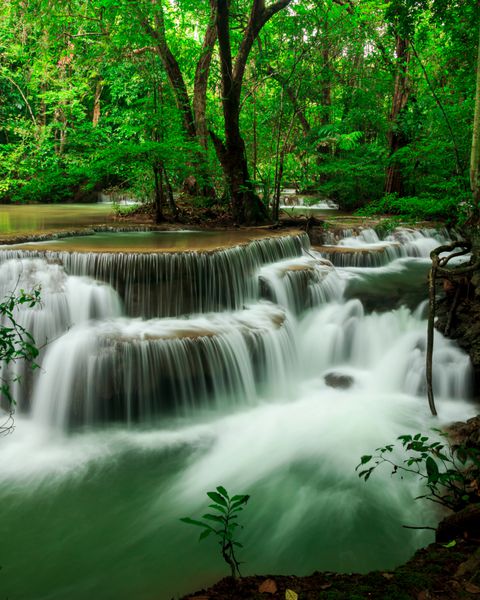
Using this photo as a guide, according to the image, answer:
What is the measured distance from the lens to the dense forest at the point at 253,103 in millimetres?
9281

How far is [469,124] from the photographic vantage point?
956cm

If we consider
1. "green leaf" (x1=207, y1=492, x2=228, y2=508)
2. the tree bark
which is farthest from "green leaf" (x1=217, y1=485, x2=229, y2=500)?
the tree bark

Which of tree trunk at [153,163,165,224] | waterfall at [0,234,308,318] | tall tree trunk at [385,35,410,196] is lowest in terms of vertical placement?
waterfall at [0,234,308,318]

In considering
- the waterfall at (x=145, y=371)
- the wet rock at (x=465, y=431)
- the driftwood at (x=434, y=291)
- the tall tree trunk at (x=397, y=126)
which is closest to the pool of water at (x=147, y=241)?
the waterfall at (x=145, y=371)

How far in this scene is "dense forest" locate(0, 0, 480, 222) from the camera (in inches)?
365

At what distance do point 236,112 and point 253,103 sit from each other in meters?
2.71

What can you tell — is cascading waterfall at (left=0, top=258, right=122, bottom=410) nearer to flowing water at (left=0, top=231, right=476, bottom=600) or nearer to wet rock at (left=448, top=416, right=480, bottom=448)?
flowing water at (left=0, top=231, right=476, bottom=600)

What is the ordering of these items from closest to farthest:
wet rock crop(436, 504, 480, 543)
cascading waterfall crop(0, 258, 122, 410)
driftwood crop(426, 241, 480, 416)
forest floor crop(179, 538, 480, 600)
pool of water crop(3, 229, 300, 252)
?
forest floor crop(179, 538, 480, 600), wet rock crop(436, 504, 480, 543), driftwood crop(426, 241, 480, 416), cascading waterfall crop(0, 258, 122, 410), pool of water crop(3, 229, 300, 252)

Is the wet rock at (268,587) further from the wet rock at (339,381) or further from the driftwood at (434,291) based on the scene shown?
the wet rock at (339,381)

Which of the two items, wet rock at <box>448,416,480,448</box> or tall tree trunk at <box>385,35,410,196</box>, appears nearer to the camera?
wet rock at <box>448,416,480,448</box>

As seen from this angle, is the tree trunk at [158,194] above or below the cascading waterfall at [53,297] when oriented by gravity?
above

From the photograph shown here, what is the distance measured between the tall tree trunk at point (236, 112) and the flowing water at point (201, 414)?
8.16ft

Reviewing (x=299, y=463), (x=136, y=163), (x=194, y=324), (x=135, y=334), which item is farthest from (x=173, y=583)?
(x=136, y=163)

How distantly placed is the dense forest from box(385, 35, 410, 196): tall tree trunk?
42 millimetres
